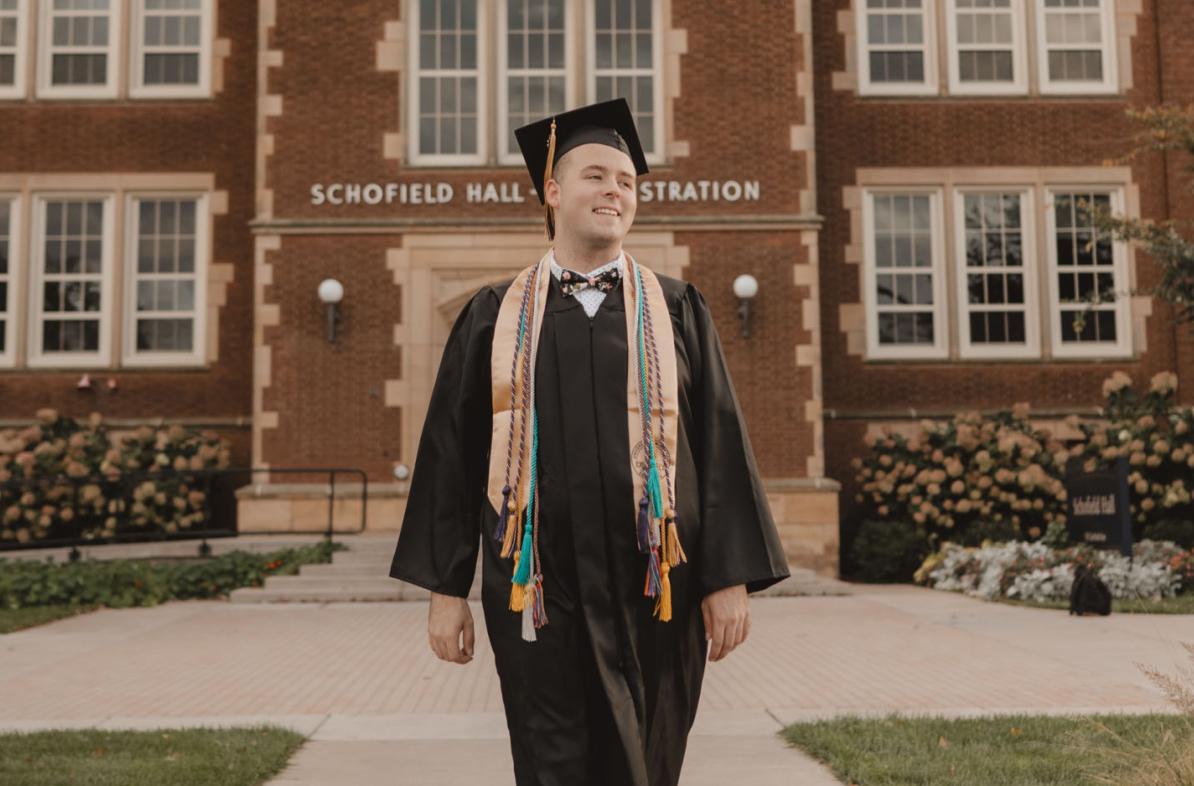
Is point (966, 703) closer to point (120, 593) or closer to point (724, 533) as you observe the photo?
point (724, 533)

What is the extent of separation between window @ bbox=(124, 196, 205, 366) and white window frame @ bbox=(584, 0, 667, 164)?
5.78 metres

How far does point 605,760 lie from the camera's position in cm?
301

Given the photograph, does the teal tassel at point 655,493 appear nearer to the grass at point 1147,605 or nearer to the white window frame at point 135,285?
the grass at point 1147,605

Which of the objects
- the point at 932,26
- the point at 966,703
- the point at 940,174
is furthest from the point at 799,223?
the point at 966,703

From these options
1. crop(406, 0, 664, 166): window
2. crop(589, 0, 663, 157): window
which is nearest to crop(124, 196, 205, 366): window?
crop(406, 0, 664, 166): window

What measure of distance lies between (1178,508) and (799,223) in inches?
227

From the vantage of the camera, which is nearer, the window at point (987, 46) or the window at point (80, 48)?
the window at point (80, 48)

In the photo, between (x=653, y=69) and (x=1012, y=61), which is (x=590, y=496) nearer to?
Result: (x=653, y=69)

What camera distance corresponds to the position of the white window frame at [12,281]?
17844 mm

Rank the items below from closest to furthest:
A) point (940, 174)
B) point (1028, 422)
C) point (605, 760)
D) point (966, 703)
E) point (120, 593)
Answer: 1. point (605, 760)
2. point (966, 703)
3. point (120, 593)
4. point (1028, 422)
5. point (940, 174)

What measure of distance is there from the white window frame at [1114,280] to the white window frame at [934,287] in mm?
1475

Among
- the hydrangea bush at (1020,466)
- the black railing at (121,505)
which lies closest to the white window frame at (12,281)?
the black railing at (121,505)

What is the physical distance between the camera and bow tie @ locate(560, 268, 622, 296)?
3293 mm

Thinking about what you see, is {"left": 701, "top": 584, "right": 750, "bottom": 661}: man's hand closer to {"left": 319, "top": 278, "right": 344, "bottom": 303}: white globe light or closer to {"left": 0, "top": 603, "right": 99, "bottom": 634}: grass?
{"left": 0, "top": 603, "right": 99, "bottom": 634}: grass
